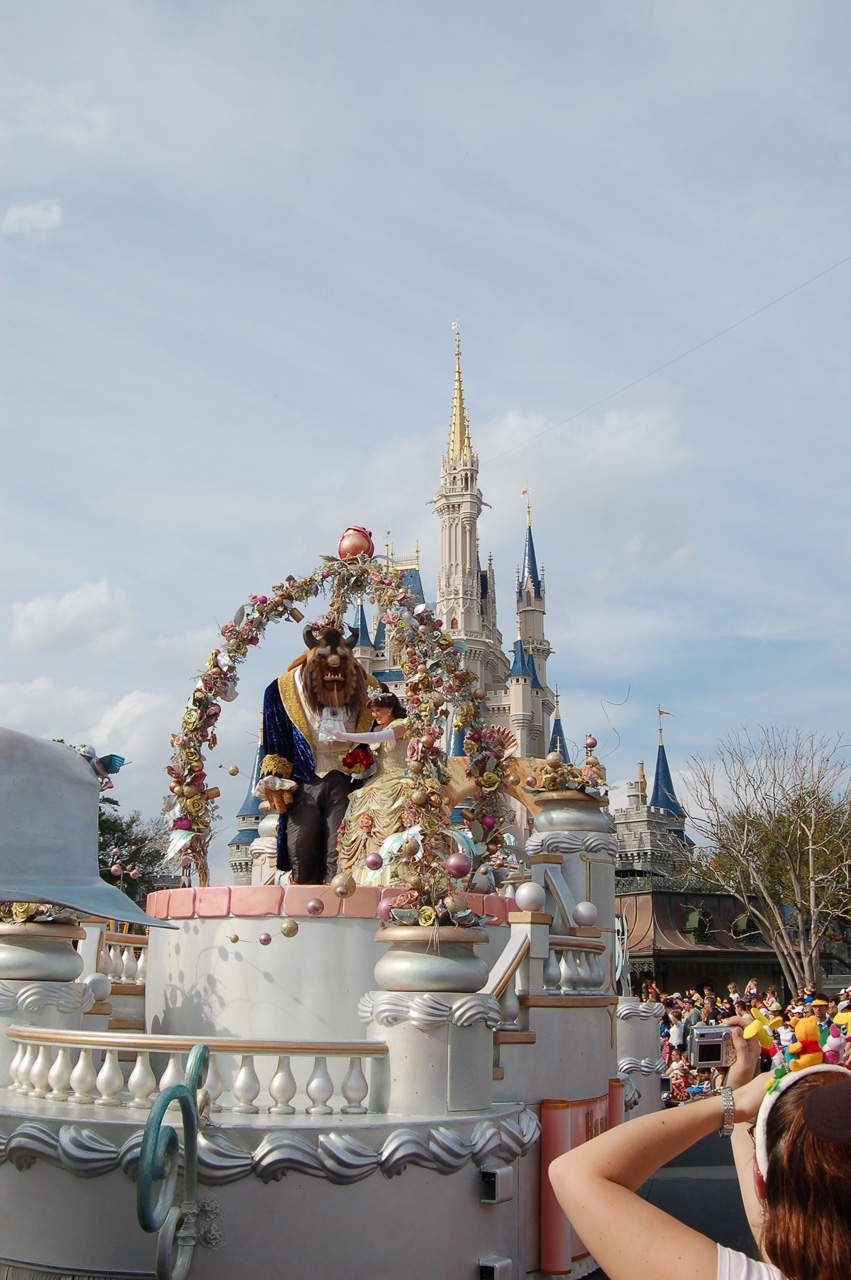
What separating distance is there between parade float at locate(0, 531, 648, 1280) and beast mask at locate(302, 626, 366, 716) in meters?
1.09

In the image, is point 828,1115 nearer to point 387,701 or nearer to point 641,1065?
point 387,701

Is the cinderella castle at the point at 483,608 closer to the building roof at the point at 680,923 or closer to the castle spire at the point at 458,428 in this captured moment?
the castle spire at the point at 458,428

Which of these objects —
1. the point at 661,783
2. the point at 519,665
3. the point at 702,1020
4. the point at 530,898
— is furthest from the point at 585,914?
the point at 519,665

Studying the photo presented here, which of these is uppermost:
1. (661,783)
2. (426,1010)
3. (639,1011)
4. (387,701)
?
(661,783)

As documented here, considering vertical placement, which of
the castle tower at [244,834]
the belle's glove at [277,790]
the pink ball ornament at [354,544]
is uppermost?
the castle tower at [244,834]

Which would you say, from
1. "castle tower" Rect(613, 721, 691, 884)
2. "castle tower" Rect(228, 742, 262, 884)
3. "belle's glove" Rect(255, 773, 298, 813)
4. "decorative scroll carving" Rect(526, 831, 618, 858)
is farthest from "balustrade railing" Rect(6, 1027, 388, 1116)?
"castle tower" Rect(613, 721, 691, 884)

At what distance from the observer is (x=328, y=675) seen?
30.5 ft

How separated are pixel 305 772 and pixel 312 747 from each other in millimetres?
236

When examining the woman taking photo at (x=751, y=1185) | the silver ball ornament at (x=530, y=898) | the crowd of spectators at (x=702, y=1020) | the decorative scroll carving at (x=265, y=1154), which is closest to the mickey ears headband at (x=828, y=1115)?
the woman taking photo at (x=751, y=1185)

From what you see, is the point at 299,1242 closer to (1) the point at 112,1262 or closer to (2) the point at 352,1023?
(1) the point at 112,1262

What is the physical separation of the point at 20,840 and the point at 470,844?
4331 millimetres

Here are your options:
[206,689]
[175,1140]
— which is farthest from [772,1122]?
[206,689]

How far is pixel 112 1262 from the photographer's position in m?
5.01

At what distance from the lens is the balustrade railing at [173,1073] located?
5.29 metres
